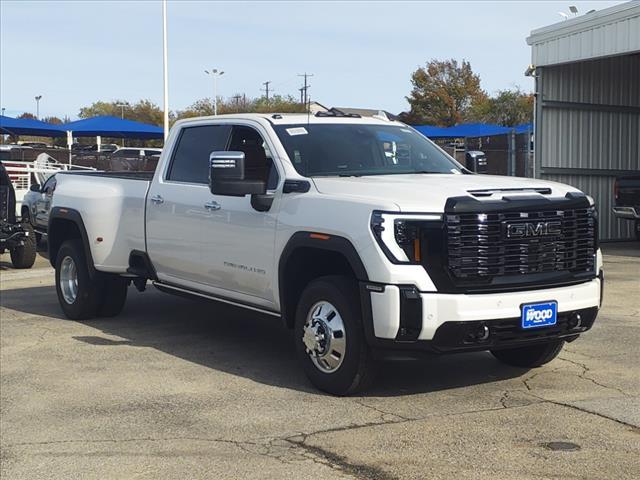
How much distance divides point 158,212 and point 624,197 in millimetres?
11319

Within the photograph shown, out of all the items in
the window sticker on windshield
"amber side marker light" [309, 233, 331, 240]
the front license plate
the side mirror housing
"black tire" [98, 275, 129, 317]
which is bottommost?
"black tire" [98, 275, 129, 317]

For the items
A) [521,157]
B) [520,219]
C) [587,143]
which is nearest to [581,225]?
[520,219]

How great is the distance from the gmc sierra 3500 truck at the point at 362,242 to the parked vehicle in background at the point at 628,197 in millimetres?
10014

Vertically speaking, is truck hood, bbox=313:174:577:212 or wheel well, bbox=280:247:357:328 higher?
truck hood, bbox=313:174:577:212

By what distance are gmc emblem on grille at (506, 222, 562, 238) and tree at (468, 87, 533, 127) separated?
54.3 m

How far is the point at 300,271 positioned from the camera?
22.0ft

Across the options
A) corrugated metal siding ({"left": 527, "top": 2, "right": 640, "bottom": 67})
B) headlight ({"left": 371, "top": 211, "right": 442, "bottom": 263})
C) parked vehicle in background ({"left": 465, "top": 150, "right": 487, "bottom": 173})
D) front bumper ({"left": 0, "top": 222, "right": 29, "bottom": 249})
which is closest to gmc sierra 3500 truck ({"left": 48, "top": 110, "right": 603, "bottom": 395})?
headlight ({"left": 371, "top": 211, "right": 442, "bottom": 263})

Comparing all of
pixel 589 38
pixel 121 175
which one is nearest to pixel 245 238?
pixel 121 175

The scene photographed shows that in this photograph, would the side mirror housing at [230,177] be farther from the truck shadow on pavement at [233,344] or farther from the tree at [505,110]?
the tree at [505,110]

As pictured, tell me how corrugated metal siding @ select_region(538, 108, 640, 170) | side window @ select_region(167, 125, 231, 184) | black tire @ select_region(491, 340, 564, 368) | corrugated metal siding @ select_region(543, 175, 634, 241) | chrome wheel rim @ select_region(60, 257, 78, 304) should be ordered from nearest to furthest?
black tire @ select_region(491, 340, 564, 368)
side window @ select_region(167, 125, 231, 184)
chrome wheel rim @ select_region(60, 257, 78, 304)
corrugated metal siding @ select_region(538, 108, 640, 170)
corrugated metal siding @ select_region(543, 175, 634, 241)

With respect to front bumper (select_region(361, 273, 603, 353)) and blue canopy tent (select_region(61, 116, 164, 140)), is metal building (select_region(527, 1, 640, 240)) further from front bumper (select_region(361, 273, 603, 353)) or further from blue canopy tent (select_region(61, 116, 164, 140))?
blue canopy tent (select_region(61, 116, 164, 140))

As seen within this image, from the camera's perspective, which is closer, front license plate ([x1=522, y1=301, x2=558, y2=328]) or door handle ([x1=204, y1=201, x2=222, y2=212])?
front license plate ([x1=522, y1=301, x2=558, y2=328])

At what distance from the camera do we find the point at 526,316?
5914mm

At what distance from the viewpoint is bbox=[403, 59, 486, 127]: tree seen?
6116 centimetres
